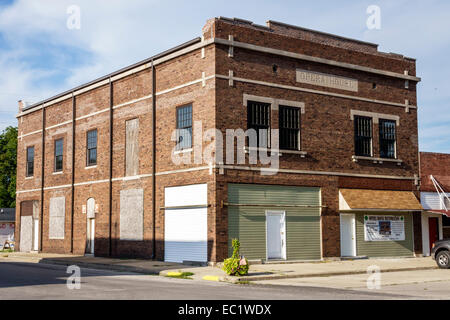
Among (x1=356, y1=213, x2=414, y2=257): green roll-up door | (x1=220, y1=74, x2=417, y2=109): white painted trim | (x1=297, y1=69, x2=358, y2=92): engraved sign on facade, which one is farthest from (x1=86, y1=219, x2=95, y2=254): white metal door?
(x1=356, y1=213, x2=414, y2=257): green roll-up door

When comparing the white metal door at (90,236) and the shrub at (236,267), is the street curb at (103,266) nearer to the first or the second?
the white metal door at (90,236)

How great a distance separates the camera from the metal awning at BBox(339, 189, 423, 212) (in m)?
→ 27.9

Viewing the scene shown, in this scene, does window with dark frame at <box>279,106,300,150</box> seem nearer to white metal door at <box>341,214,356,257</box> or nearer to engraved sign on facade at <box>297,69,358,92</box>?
engraved sign on facade at <box>297,69,358,92</box>

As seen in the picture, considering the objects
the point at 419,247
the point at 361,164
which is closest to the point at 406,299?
the point at 361,164

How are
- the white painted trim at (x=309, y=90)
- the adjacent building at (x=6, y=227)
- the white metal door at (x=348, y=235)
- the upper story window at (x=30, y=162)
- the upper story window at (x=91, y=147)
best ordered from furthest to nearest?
the adjacent building at (x=6, y=227)
the upper story window at (x=30, y=162)
the upper story window at (x=91, y=147)
the white metal door at (x=348, y=235)
the white painted trim at (x=309, y=90)

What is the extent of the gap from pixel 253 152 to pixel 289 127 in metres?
2.61

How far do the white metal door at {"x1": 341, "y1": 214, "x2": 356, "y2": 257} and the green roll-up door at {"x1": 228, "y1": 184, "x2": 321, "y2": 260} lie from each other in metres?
1.74

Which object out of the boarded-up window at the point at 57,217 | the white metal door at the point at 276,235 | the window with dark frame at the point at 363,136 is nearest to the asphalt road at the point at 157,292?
the white metal door at the point at 276,235

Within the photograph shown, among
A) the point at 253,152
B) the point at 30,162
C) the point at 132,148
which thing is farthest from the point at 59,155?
the point at 253,152

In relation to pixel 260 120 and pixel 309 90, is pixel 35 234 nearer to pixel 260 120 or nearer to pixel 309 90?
pixel 260 120

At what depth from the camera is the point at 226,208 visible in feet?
80.2

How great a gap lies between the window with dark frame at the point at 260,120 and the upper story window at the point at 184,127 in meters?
2.72

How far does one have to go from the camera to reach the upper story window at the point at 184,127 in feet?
85.9

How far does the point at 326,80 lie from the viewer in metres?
28.4
